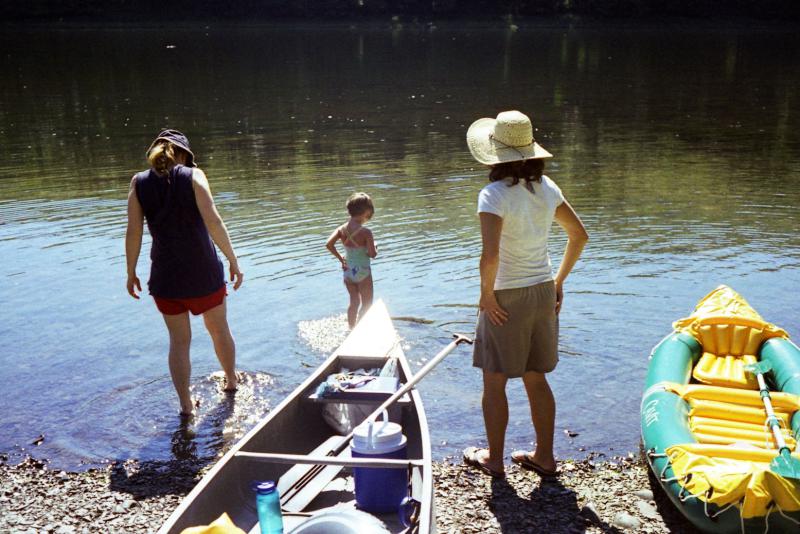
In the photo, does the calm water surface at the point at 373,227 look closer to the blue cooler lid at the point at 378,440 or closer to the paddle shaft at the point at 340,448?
the paddle shaft at the point at 340,448

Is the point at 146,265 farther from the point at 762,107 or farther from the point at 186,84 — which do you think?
the point at 186,84

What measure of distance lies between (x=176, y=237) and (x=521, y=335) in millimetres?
2247

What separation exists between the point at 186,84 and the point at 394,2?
32520 mm

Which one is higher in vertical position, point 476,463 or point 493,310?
point 493,310

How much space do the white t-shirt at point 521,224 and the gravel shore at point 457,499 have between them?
3.90 feet

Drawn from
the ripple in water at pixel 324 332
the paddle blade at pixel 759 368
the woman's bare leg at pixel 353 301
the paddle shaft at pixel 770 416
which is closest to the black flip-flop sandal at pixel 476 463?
the paddle shaft at pixel 770 416

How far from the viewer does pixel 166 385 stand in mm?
6672

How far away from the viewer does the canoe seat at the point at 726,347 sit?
5.79m

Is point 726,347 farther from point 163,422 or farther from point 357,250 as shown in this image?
point 163,422

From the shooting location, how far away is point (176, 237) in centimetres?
555

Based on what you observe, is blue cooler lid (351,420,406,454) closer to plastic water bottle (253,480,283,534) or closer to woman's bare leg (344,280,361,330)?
plastic water bottle (253,480,283,534)

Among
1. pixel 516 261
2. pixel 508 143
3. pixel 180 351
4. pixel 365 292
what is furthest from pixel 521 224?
pixel 365 292

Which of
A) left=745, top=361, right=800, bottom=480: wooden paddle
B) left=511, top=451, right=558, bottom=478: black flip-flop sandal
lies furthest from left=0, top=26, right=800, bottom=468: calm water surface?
left=745, top=361, right=800, bottom=480: wooden paddle

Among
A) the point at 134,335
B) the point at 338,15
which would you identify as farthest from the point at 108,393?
the point at 338,15
